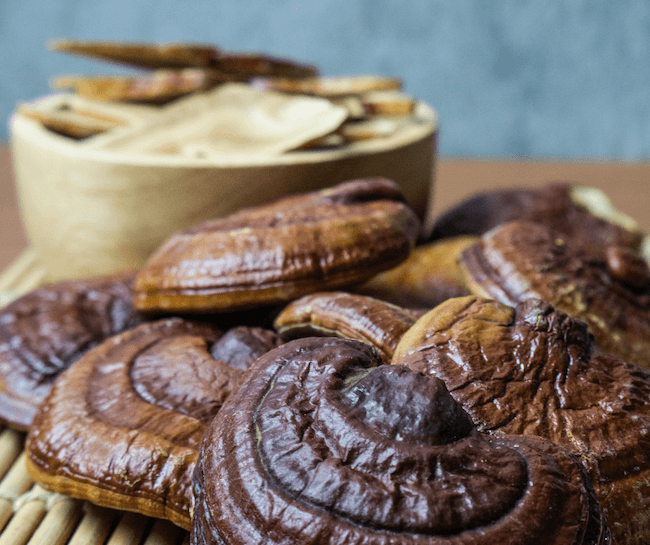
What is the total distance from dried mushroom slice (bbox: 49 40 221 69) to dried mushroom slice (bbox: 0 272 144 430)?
33.7 inches

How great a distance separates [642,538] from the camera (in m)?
0.63

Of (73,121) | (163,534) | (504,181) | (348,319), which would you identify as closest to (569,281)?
(348,319)

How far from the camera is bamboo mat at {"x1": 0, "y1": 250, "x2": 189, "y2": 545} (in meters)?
0.88

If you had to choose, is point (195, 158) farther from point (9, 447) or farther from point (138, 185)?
point (9, 447)

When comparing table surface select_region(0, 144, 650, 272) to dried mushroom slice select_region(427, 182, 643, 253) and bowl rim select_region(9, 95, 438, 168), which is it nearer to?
bowl rim select_region(9, 95, 438, 168)

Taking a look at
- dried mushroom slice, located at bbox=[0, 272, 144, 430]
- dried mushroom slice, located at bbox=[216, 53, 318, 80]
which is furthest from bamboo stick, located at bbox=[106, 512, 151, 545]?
dried mushroom slice, located at bbox=[216, 53, 318, 80]

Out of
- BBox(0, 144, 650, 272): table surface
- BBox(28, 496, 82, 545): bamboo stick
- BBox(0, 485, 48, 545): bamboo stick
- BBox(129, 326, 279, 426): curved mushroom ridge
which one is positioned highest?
BBox(129, 326, 279, 426): curved mushroom ridge

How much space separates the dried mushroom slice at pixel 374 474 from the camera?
50 cm

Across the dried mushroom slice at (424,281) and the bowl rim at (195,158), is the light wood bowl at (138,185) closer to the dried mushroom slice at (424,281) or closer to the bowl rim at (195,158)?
the bowl rim at (195,158)

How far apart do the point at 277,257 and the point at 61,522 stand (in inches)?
21.6

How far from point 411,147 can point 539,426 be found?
1030 millimetres

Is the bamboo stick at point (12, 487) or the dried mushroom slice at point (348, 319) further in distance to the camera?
the bamboo stick at point (12, 487)

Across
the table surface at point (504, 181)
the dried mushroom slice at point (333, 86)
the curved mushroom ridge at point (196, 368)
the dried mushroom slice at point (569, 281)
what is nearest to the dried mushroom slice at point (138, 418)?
the curved mushroom ridge at point (196, 368)

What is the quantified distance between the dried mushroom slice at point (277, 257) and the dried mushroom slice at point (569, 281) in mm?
149
